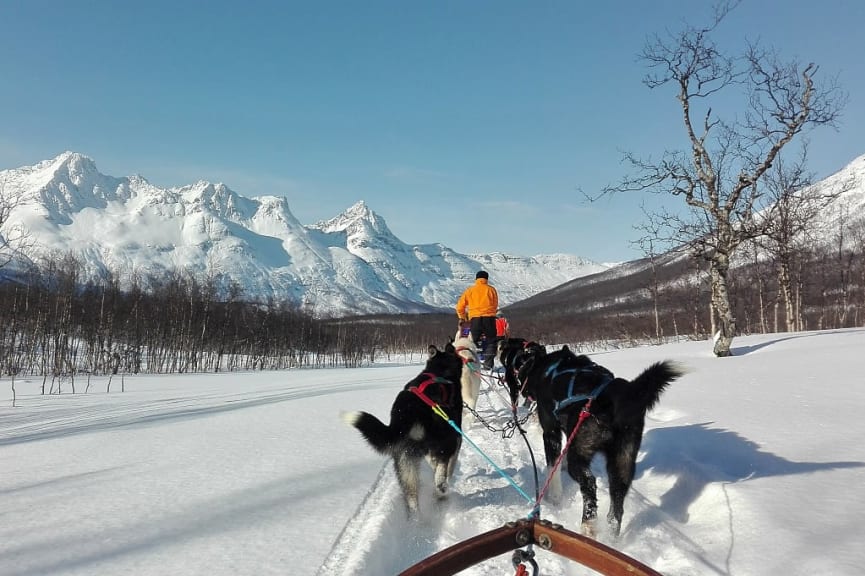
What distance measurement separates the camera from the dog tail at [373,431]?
11.5ft

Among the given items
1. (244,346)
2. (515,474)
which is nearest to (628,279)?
(244,346)

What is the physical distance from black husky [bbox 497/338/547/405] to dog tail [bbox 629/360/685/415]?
2612 millimetres

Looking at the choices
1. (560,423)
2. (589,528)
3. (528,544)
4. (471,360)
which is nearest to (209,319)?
(471,360)

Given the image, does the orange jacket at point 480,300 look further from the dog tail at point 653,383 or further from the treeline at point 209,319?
the treeline at point 209,319

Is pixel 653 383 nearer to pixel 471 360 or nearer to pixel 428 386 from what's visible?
pixel 428 386

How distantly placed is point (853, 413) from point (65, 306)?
45.3m

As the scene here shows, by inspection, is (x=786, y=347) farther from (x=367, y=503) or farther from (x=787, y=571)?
(x=367, y=503)

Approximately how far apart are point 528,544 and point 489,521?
213 centimetres

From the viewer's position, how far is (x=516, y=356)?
6.80 metres

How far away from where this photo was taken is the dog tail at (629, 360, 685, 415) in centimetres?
323

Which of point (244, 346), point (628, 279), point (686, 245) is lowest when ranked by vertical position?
point (244, 346)

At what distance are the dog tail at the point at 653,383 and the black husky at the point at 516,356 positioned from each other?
103 inches

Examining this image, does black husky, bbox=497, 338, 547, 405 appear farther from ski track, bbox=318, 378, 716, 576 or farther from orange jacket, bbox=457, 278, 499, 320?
ski track, bbox=318, 378, 716, 576

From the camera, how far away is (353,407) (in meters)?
9.50
